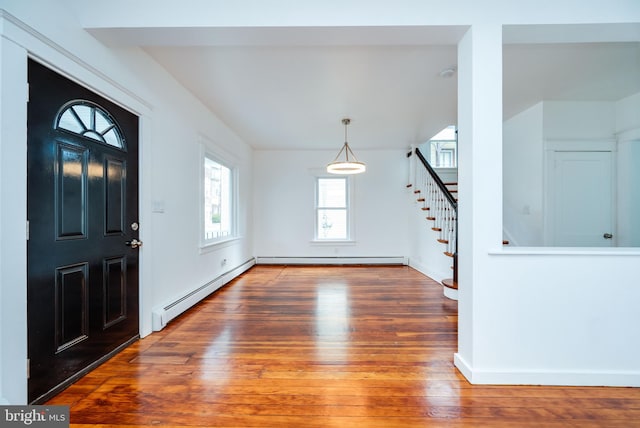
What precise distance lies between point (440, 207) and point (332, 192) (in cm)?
256

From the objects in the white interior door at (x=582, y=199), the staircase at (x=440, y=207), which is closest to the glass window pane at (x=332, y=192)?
the staircase at (x=440, y=207)

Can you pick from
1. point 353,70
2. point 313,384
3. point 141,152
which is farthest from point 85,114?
point 313,384

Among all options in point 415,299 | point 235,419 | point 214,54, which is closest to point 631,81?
point 415,299

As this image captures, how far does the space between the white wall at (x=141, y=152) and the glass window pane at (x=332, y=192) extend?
233 centimetres

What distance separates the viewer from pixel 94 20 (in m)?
1.90

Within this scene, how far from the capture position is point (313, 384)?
1853mm

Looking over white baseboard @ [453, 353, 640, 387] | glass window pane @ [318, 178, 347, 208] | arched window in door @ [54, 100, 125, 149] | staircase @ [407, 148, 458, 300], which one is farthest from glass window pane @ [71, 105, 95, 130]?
glass window pane @ [318, 178, 347, 208]

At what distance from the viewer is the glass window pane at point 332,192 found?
646 centimetres

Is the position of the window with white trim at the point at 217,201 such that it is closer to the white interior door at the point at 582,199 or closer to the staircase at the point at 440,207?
the staircase at the point at 440,207

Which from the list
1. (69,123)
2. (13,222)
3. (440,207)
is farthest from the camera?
(440,207)

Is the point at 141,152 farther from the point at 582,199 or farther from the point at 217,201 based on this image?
the point at 582,199

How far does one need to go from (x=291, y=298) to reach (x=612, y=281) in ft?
10.2

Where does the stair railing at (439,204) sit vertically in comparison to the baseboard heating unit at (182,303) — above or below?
above

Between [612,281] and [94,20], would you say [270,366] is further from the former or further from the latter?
[94,20]
